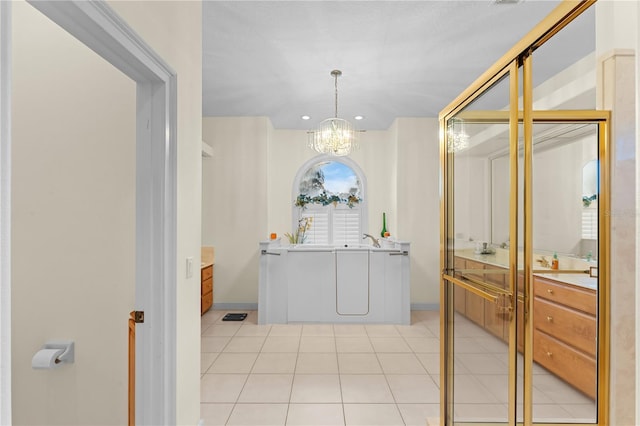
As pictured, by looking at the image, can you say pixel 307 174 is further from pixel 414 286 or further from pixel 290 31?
pixel 290 31

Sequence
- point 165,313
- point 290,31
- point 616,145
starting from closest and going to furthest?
point 616,145, point 165,313, point 290,31

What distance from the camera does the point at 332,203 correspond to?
21.8 ft

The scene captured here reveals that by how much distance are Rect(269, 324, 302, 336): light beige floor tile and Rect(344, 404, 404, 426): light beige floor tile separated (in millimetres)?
1739

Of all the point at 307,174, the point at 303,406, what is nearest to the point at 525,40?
the point at 303,406

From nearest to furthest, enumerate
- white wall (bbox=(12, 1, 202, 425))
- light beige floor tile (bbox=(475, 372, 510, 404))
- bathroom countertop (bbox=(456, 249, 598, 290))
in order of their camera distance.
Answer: bathroom countertop (bbox=(456, 249, 598, 290)), light beige floor tile (bbox=(475, 372, 510, 404)), white wall (bbox=(12, 1, 202, 425))

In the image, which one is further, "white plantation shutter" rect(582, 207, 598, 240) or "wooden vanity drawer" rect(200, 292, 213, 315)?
"wooden vanity drawer" rect(200, 292, 213, 315)

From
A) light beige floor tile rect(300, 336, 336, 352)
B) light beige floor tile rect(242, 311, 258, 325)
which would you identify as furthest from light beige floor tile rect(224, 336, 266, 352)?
light beige floor tile rect(242, 311, 258, 325)

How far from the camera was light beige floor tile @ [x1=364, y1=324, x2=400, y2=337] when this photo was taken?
14.2 ft

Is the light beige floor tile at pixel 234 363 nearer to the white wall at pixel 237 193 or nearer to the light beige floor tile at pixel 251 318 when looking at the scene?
the light beige floor tile at pixel 251 318

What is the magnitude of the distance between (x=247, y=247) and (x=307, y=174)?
5.92 feet

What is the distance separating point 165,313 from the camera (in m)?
1.63

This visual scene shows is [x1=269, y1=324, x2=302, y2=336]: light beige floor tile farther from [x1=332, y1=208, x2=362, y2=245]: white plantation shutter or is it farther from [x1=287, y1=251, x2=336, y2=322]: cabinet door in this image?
[x1=332, y1=208, x2=362, y2=245]: white plantation shutter

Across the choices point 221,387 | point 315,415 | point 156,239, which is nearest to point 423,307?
point 315,415

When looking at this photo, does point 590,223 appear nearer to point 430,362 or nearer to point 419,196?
point 430,362
